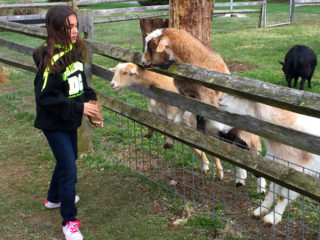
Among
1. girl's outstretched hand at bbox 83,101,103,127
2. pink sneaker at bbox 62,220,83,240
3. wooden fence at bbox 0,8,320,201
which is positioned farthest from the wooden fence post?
pink sneaker at bbox 62,220,83,240

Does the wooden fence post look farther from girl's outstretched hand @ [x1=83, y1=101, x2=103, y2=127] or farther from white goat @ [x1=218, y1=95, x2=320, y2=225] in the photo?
white goat @ [x1=218, y1=95, x2=320, y2=225]

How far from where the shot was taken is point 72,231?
3.95m

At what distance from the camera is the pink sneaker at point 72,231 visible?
12.9 feet

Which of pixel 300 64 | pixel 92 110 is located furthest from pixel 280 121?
pixel 300 64

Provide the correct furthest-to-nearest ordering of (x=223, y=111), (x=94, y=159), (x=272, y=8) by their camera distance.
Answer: (x=272, y=8) → (x=94, y=159) → (x=223, y=111)

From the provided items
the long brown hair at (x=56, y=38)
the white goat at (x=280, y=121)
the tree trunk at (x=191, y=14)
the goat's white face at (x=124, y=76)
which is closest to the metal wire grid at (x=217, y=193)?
the white goat at (x=280, y=121)

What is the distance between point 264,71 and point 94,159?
18.8 feet

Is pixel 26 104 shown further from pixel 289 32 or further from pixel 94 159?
pixel 289 32

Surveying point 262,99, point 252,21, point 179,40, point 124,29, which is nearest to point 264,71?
point 179,40

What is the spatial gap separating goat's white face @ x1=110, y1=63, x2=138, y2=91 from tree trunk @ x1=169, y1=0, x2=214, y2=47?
1626mm

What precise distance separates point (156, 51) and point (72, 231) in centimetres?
182

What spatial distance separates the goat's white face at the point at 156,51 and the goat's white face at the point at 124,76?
482mm

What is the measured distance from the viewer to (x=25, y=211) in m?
4.56

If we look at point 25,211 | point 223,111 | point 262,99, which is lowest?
point 25,211
